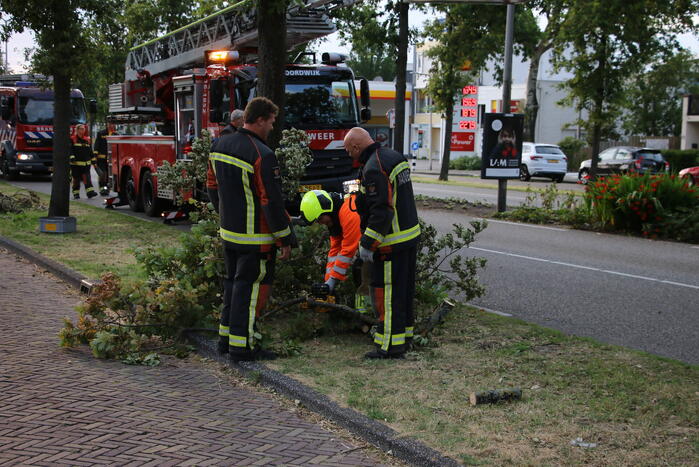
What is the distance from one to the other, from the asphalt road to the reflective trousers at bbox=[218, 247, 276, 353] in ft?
9.83

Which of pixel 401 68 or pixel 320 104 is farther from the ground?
pixel 401 68

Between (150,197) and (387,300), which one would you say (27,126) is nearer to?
(150,197)

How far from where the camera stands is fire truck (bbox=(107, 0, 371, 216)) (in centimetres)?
1445

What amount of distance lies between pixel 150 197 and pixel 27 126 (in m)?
12.9

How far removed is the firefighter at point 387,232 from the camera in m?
5.78

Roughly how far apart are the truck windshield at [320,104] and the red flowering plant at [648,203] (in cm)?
510

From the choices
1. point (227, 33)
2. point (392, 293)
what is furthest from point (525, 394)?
point (227, 33)

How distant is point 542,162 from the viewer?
116 ft

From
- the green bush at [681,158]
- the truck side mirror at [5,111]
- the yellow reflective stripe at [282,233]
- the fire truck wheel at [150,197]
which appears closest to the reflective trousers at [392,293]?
the yellow reflective stripe at [282,233]

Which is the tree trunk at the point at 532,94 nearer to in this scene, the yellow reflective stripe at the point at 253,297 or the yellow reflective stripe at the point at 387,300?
the yellow reflective stripe at the point at 387,300

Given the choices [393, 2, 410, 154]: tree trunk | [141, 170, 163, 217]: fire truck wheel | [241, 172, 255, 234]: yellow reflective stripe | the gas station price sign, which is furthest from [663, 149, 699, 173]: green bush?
[241, 172, 255, 234]: yellow reflective stripe

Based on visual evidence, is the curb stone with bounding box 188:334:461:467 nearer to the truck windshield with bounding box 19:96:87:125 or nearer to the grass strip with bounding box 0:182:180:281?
the grass strip with bounding box 0:182:180:281

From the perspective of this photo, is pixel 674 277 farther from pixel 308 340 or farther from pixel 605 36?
pixel 605 36

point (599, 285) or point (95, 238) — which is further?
point (95, 238)
